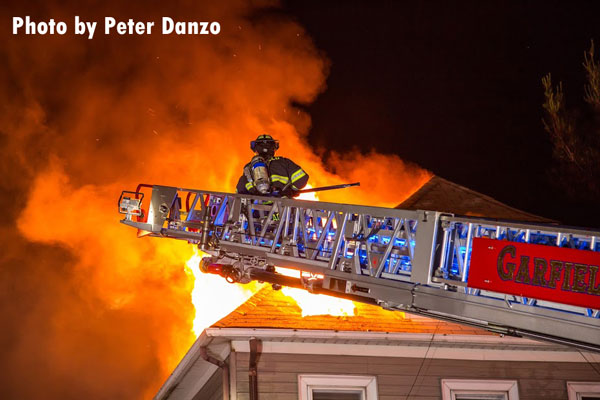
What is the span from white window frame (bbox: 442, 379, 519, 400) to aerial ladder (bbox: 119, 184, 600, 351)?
3.62 m

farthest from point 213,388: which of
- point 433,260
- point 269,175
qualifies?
point 433,260

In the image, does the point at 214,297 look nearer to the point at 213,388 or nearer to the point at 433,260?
the point at 213,388

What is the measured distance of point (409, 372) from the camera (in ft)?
32.4

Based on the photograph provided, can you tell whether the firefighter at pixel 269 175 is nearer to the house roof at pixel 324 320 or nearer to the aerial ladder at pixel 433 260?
the aerial ladder at pixel 433 260

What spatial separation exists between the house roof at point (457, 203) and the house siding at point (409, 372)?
3917 millimetres

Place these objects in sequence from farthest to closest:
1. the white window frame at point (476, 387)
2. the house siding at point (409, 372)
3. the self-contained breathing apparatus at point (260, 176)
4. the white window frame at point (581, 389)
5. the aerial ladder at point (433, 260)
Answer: the white window frame at point (581, 389)
the white window frame at point (476, 387)
the house siding at point (409, 372)
the self-contained breathing apparatus at point (260, 176)
the aerial ladder at point (433, 260)

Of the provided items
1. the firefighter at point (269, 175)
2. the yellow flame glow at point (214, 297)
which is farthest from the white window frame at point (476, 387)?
the yellow flame glow at point (214, 297)

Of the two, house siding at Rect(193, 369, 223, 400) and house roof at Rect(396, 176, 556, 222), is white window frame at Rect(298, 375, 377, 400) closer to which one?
house siding at Rect(193, 369, 223, 400)

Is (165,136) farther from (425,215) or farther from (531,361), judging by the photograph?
(425,215)

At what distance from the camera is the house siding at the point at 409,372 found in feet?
31.1

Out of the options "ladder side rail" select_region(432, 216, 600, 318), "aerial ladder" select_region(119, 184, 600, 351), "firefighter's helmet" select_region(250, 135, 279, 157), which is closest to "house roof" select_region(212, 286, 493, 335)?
"aerial ladder" select_region(119, 184, 600, 351)

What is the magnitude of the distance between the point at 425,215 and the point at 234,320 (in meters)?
4.33

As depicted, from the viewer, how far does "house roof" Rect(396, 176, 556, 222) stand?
1374cm

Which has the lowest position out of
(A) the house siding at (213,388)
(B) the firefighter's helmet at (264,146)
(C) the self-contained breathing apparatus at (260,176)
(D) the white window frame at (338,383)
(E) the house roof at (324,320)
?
(A) the house siding at (213,388)
